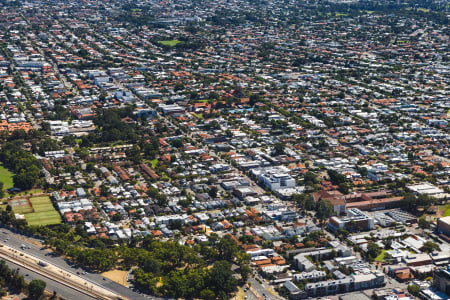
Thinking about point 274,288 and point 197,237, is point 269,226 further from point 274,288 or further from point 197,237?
point 274,288

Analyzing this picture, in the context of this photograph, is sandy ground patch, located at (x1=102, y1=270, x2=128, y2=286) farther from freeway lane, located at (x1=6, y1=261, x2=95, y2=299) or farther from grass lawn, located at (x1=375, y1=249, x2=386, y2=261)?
→ grass lawn, located at (x1=375, y1=249, x2=386, y2=261)

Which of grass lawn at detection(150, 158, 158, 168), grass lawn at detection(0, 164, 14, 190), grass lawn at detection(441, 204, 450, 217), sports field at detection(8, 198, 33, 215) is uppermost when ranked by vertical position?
grass lawn at detection(441, 204, 450, 217)

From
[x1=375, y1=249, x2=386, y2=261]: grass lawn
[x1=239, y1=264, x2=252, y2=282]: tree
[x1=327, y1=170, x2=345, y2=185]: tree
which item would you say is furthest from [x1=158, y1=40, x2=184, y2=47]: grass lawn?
[x1=239, y1=264, x2=252, y2=282]: tree

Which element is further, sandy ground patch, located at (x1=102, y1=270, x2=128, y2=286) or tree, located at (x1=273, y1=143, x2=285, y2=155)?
tree, located at (x1=273, y1=143, x2=285, y2=155)

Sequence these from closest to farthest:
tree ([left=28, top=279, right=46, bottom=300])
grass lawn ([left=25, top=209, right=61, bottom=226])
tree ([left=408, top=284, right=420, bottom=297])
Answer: tree ([left=28, top=279, right=46, bottom=300])
tree ([left=408, top=284, right=420, bottom=297])
grass lawn ([left=25, top=209, right=61, bottom=226])

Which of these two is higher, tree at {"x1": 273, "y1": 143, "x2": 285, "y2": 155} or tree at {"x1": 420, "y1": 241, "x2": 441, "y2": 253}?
tree at {"x1": 420, "y1": 241, "x2": 441, "y2": 253}

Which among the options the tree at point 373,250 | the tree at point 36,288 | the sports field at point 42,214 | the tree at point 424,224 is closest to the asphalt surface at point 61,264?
the tree at point 36,288

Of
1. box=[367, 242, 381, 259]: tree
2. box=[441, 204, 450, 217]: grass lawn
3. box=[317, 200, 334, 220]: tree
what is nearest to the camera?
box=[367, 242, 381, 259]: tree

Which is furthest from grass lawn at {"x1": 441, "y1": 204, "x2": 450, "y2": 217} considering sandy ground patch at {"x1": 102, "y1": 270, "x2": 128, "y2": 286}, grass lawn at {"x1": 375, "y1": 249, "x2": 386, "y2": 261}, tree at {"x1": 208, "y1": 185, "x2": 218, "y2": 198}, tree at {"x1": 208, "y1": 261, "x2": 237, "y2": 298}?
sandy ground patch at {"x1": 102, "y1": 270, "x2": 128, "y2": 286}
